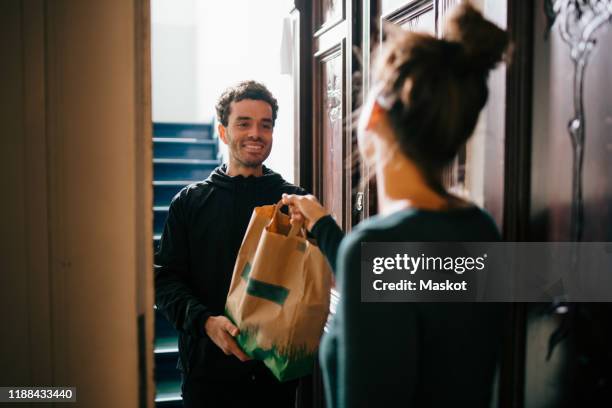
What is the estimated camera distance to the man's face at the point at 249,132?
5.74ft

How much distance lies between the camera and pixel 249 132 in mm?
1747

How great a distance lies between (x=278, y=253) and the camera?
1317 millimetres

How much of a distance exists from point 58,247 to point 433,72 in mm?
820

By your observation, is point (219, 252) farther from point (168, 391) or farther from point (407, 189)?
point (168, 391)

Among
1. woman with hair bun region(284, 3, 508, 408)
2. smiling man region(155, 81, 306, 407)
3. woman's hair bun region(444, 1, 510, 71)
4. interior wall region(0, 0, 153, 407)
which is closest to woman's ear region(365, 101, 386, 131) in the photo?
woman with hair bun region(284, 3, 508, 408)

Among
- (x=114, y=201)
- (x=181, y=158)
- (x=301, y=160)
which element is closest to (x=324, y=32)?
(x=301, y=160)

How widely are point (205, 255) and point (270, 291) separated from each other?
45cm

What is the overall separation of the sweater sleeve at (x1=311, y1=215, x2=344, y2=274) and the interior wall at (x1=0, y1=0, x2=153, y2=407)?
1.24 ft

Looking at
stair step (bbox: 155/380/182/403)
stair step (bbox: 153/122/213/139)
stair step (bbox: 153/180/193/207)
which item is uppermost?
stair step (bbox: 153/122/213/139)

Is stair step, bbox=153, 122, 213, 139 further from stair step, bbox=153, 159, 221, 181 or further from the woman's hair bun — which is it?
the woman's hair bun

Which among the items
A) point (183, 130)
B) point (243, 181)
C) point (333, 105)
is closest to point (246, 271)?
point (243, 181)

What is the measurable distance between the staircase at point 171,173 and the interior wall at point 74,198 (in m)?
2.08

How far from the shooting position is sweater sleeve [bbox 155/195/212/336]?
1.54 metres

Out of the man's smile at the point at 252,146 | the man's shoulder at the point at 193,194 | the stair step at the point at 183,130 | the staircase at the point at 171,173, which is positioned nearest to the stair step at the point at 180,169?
the staircase at the point at 171,173
